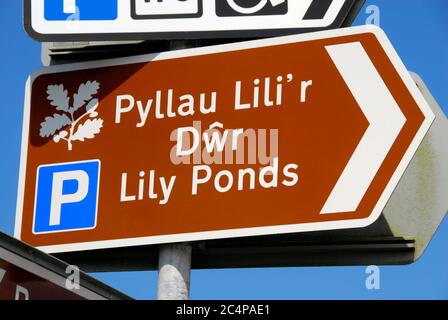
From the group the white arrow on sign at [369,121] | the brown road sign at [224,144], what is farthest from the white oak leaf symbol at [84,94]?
the white arrow on sign at [369,121]

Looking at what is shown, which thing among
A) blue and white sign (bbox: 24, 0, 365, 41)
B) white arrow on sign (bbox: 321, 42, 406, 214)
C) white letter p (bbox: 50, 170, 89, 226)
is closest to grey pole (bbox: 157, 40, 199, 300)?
white letter p (bbox: 50, 170, 89, 226)

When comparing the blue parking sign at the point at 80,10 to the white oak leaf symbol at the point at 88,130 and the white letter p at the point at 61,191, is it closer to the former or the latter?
the white oak leaf symbol at the point at 88,130

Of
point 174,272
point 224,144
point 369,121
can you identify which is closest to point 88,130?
point 224,144

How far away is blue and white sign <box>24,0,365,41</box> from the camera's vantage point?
18.2 ft

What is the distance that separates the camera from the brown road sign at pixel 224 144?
5078mm

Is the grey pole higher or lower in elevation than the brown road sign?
lower

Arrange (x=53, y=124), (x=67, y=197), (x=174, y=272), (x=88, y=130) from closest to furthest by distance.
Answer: (x=174, y=272)
(x=67, y=197)
(x=88, y=130)
(x=53, y=124)

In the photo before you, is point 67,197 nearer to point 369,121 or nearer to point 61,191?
point 61,191

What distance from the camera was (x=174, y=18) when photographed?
560cm

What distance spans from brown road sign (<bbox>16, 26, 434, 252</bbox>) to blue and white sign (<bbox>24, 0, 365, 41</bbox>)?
121 mm

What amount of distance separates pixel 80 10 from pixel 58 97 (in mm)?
458

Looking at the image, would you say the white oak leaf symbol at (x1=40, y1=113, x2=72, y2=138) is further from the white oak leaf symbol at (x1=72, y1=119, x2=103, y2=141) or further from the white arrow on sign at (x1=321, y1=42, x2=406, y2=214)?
the white arrow on sign at (x1=321, y1=42, x2=406, y2=214)

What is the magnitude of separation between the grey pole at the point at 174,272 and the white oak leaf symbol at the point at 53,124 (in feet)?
2.97
